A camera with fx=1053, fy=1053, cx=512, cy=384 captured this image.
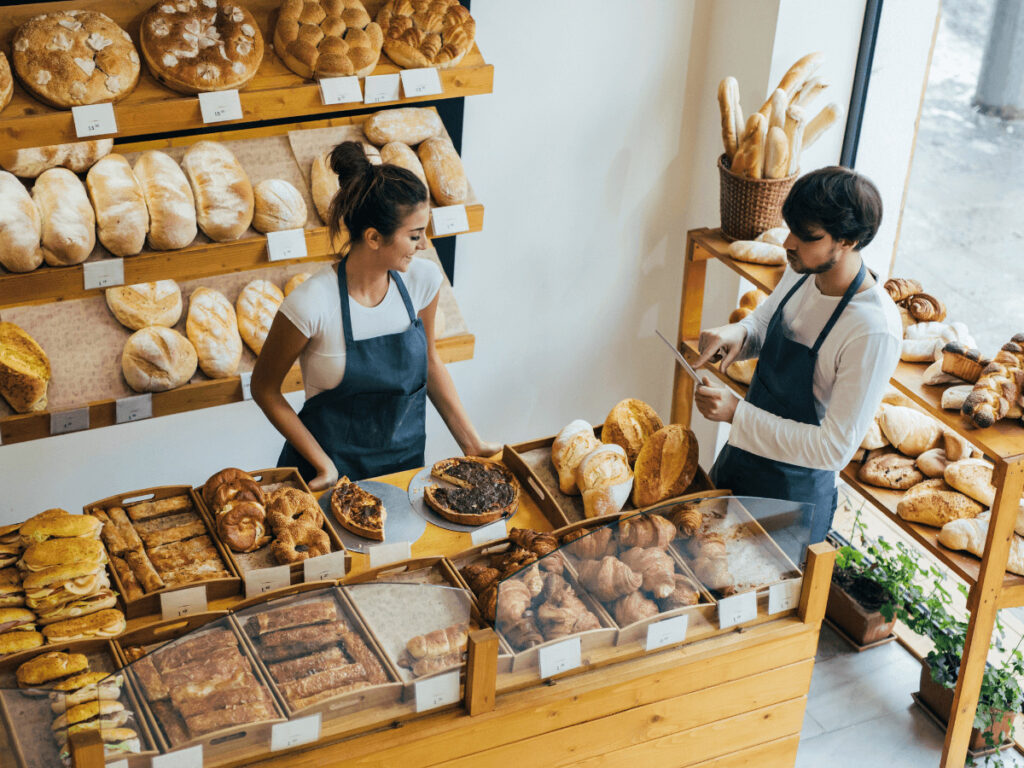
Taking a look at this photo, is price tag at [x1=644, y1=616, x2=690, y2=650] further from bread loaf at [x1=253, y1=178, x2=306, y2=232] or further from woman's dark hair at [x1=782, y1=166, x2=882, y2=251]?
bread loaf at [x1=253, y1=178, x2=306, y2=232]

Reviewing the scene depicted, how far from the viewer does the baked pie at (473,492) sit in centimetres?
242

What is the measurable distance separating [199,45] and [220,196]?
40 cm

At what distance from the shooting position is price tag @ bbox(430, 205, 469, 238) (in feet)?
10.1

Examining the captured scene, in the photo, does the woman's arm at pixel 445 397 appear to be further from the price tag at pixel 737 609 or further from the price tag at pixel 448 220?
the price tag at pixel 737 609

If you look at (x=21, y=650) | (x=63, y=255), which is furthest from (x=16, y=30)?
(x=21, y=650)

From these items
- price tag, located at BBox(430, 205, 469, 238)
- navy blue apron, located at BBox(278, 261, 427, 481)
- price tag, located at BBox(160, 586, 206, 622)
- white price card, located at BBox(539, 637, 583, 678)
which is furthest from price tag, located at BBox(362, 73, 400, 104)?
white price card, located at BBox(539, 637, 583, 678)

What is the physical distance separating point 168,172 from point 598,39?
5.68ft

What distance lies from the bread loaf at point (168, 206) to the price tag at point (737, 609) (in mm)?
1667

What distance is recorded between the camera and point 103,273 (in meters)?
2.70

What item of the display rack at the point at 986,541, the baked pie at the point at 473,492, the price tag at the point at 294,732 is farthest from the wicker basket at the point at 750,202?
the price tag at the point at 294,732

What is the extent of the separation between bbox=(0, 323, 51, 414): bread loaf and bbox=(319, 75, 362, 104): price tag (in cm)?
101

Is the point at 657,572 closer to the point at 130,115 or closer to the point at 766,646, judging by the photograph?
the point at 766,646

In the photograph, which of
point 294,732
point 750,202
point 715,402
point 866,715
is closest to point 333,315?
point 715,402

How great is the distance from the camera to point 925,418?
334cm
